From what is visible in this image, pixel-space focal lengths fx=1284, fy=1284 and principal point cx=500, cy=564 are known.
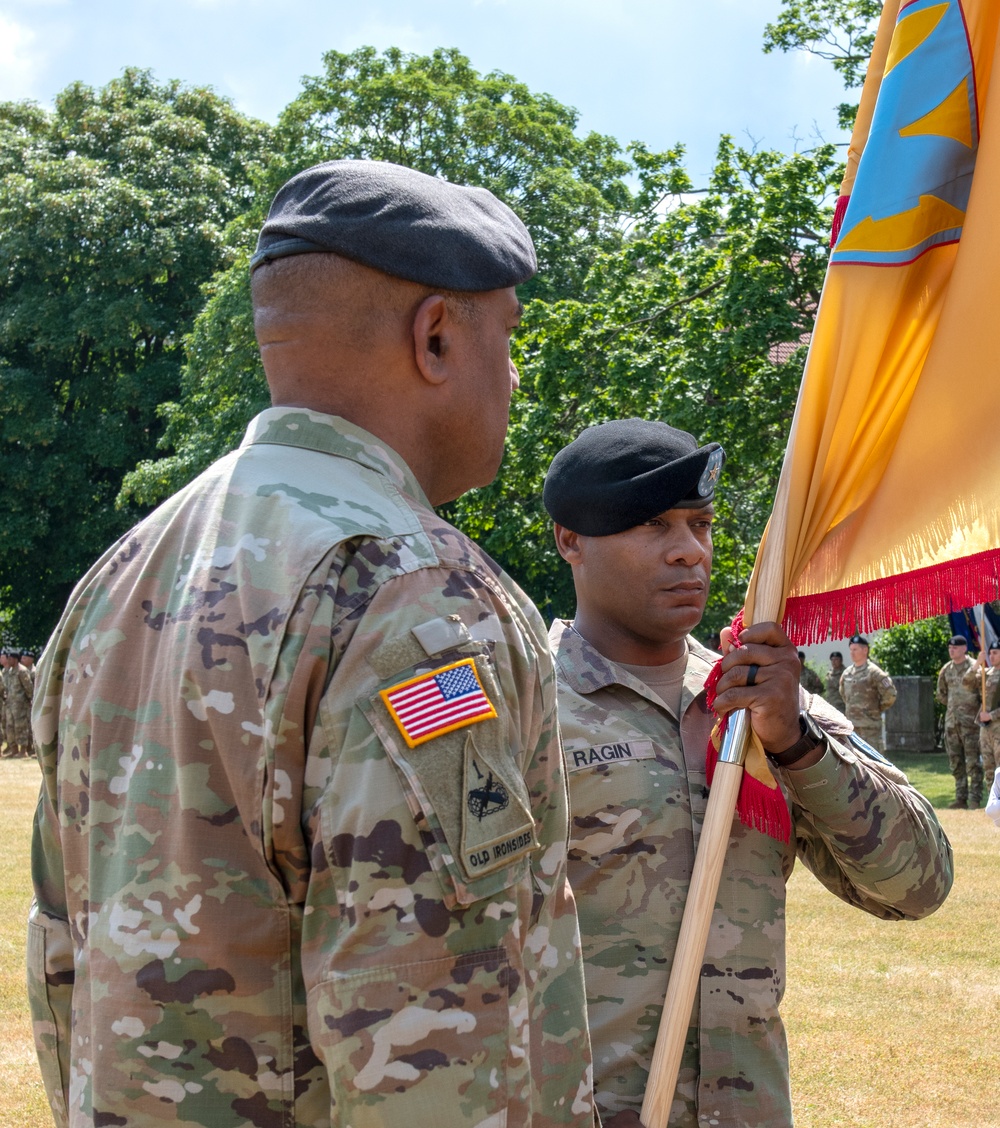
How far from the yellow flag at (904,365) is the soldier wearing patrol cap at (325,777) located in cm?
132

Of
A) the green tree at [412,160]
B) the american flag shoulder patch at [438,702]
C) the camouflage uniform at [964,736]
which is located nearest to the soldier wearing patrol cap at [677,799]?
the american flag shoulder patch at [438,702]

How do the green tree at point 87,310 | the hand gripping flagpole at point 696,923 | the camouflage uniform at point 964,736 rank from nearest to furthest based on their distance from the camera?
the hand gripping flagpole at point 696,923
the camouflage uniform at point 964,736
the green tree at point 87,310

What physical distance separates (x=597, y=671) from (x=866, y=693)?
15.9m

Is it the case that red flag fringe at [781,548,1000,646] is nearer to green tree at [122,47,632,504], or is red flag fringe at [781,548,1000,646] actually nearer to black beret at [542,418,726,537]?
black beret at [542,418,726,537]

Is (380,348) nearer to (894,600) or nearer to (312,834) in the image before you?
(312,834)

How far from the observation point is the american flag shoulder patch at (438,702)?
134 cm

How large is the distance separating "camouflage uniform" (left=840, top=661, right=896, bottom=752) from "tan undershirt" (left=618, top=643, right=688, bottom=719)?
1548cm

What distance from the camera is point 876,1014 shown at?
6473 mm

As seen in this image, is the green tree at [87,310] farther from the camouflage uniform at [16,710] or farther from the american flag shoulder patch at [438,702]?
the american flag shoulder patch at [438,702]

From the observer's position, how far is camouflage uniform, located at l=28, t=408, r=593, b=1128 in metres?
1.31

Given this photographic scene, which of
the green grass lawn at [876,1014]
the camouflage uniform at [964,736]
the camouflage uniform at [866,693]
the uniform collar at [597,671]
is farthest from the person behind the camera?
the camouflage uniform at [866,693]

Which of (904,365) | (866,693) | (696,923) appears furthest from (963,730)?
(696,923)

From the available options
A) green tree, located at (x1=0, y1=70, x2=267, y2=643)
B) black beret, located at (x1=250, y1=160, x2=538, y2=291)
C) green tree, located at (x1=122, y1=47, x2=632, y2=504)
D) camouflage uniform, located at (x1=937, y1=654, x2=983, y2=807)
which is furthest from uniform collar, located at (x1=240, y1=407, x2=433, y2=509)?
green tree, located at (x1=0, y1=70, x2=267, y2=643)

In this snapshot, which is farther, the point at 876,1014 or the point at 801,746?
the point at 876,1014
